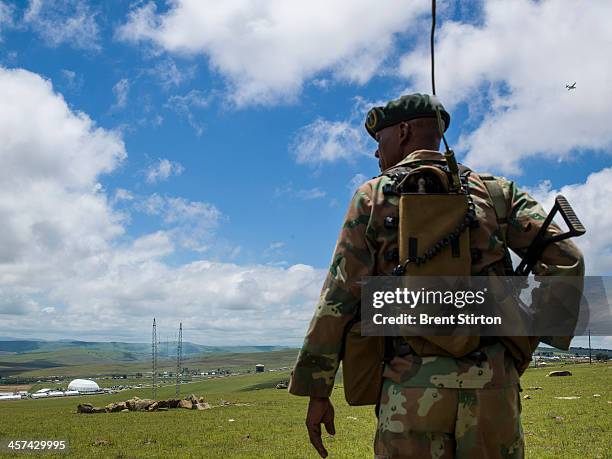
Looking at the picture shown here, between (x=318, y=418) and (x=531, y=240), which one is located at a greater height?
(x=531, y=240)

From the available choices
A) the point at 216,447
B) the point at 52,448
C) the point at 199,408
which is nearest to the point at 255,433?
the point at 216,447

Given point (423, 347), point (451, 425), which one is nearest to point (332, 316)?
point (423, 347)

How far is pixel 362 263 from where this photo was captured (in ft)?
12.8

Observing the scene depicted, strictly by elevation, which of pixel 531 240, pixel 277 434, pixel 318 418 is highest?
pixel 531 240

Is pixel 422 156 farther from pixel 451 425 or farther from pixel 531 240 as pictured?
pixel 451 425

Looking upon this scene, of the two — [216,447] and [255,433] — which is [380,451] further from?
[255,433]

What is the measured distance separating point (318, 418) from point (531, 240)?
6.68 ft

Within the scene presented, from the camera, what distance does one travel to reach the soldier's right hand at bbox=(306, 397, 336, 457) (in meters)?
3.84

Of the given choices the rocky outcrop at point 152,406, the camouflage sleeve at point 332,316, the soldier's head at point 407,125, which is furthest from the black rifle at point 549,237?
the rocky outcrop at point 152,406

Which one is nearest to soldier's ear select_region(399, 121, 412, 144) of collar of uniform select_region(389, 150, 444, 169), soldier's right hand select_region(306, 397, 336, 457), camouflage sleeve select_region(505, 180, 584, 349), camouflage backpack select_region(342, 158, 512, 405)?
collar of uniform select_region(389, 150, 444, 169)

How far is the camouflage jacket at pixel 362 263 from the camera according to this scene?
3838mm

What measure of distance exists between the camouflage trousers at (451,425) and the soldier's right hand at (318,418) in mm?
460

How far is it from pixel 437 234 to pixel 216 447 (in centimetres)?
1561

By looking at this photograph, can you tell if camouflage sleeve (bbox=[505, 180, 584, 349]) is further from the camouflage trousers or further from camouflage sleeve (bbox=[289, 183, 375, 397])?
camouflage sleeve (bbox=[289, 183, 375, 397])
